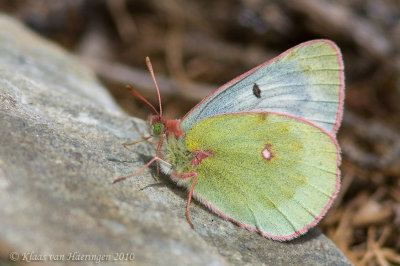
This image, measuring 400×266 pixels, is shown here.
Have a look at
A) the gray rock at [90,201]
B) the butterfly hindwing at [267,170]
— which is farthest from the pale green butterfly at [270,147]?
the gray rock at [90,201]

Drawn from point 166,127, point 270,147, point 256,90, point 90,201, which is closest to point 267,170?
point 270,147

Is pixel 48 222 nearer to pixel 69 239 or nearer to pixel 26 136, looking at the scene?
pixel 69 239

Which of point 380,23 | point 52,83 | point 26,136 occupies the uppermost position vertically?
point 380,23

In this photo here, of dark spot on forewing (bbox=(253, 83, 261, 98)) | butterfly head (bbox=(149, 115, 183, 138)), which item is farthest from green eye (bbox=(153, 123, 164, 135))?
dark spot on forewing (bbox=(253, 83, 261, 98))

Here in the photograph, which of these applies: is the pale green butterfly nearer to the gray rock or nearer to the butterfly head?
the butterfly head

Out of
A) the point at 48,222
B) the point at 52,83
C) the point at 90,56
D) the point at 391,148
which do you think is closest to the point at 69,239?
the point at 48,222

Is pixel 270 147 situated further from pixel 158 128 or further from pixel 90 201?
pixel 90 201

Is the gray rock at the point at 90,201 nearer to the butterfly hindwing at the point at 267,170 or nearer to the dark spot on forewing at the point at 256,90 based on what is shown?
the butterfly hindwing at the point at 267,170
